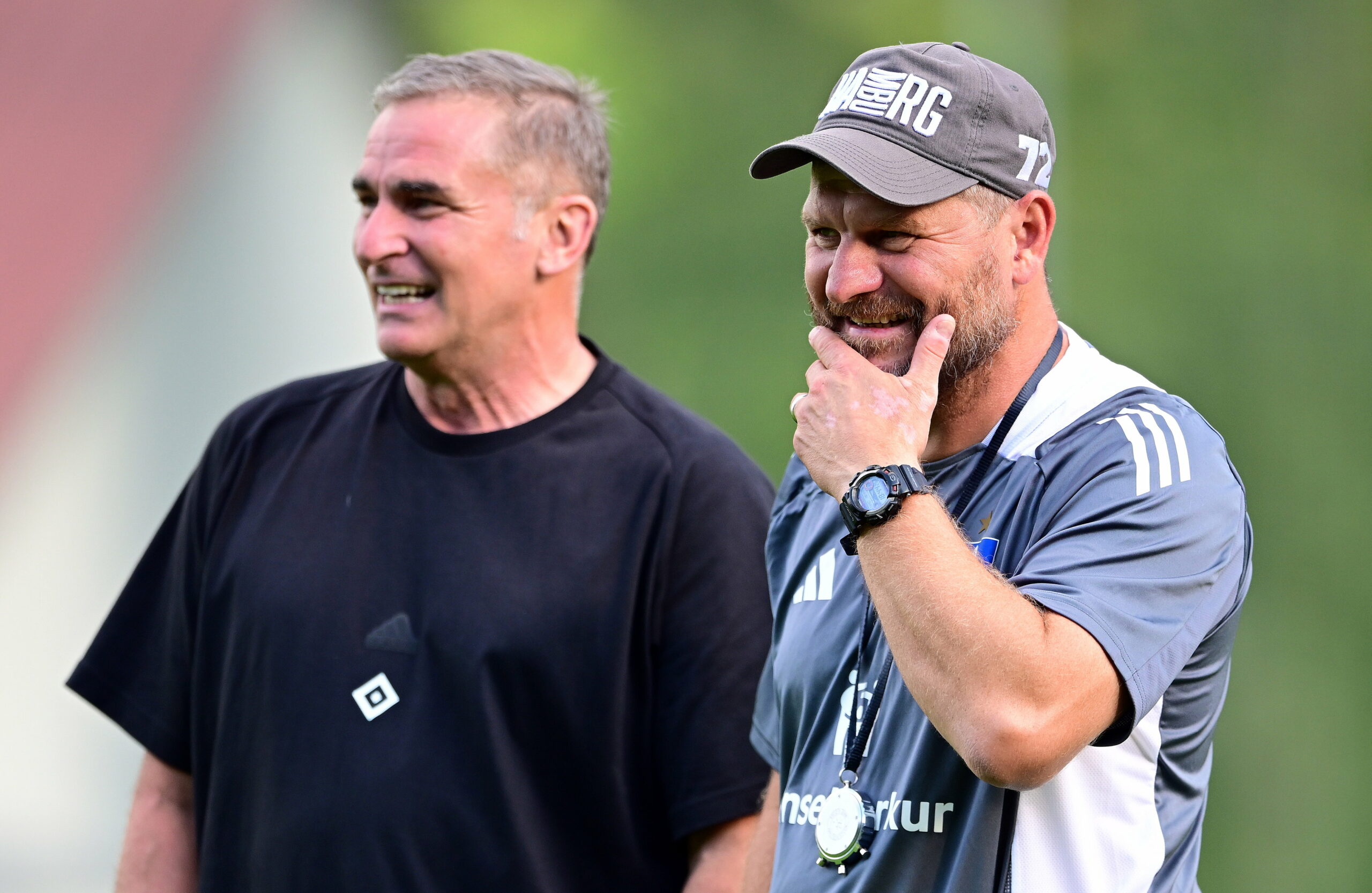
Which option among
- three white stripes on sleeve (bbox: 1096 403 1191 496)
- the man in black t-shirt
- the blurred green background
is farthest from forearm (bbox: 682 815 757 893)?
the blurred green background

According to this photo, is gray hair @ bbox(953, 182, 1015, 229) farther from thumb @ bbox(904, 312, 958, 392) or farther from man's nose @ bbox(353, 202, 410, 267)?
man's nose @ bbox(353, 202, 410, 267)

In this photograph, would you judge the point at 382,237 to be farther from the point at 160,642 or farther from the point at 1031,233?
the point at 1031,233

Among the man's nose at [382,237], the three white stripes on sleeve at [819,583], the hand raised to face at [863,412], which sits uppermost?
the man's nose at [382,237]

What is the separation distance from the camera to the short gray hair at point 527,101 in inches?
116

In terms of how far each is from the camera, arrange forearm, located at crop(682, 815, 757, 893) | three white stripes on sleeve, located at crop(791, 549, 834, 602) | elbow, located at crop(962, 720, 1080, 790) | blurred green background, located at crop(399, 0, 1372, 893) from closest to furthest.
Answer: elbow, located at crop(962, 720, 1080, 790) → three white stripes on sleeve, located at crop(791, 549, 834, 602) → forearm, located at crop(682, 815, 757, 893) → blurred green background, located at crop(399, 0, 1372, 893)

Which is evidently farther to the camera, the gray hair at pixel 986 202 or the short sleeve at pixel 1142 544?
the gray hair at pixel 986 202

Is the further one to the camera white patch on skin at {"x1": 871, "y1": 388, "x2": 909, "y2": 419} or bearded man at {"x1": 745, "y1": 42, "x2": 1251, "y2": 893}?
white patch on skin at {"x1": 871, "y1": 388, "x2": 909, "y2": 419}

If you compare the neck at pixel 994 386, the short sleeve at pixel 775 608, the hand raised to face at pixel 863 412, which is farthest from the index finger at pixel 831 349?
the short sleeve at pixel 775 608

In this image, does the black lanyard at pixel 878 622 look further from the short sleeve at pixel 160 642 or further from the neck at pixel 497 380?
the short sleeve at pixel 160 642

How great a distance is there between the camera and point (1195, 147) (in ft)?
20.8

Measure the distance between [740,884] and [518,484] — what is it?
810 millimetres

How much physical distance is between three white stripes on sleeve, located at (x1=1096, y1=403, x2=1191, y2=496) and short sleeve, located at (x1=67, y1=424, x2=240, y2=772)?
1.75 meters

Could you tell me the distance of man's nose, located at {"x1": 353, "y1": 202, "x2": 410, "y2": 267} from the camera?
2834 millimetres

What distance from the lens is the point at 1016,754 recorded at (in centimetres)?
164
